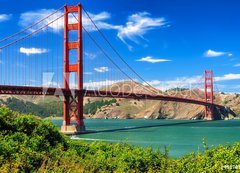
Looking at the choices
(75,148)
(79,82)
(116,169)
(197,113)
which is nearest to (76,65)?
(79,82)

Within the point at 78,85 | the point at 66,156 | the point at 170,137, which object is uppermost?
the point at 78,85

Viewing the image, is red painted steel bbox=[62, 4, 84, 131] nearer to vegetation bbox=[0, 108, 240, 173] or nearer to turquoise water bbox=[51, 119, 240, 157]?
turquoise water bbox=[51, 119, 240, 157]

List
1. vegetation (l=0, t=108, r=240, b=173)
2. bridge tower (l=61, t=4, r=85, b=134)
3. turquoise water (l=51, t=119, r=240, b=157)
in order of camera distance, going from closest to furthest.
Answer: vegetation (l=0, t=108, r=240, b=173) → turquoise water (l=51, t=119, r=240, b=157) → bridge tower (l=61, t=4, r=85, b=134)

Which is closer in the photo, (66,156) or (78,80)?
(66,156)

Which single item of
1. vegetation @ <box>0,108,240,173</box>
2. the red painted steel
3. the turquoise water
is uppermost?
the red painted steel

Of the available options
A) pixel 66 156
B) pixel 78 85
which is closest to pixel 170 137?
pixel 78 85

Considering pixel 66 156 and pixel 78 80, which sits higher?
pixel 78 80

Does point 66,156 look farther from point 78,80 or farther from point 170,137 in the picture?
point 170,137

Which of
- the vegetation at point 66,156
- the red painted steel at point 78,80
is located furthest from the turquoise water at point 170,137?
the red painted steel at point 78,80

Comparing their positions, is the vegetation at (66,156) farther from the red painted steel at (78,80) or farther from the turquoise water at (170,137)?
the red painted steel at (78,80)

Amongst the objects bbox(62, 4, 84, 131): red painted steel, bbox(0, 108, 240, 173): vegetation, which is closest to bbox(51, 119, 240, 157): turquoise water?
bbox(0, 108, 240, 173): vegetation
